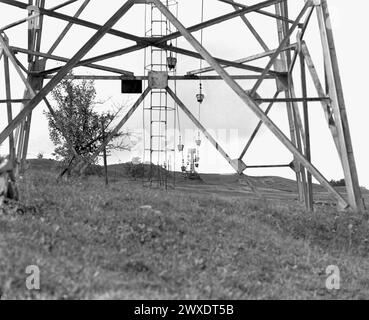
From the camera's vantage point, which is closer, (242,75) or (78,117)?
(242,75)

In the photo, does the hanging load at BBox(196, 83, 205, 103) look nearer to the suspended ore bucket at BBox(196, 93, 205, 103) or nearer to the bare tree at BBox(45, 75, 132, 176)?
the suspended ore bucket at BBox(196, 93, 205, 103)

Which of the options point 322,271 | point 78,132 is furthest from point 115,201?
point 78,132

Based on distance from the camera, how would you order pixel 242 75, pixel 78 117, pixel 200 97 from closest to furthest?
pixel 242 75 < pixel 200 97 < pixel 78 117

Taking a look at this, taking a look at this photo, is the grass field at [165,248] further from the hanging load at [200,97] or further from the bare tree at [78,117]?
the bare tree at [78,117]

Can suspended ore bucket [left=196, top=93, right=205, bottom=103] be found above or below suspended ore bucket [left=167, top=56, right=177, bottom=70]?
below

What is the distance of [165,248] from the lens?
8258mm

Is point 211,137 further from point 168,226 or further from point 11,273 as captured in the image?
point 11,273

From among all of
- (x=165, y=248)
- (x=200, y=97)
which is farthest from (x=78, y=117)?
(x=165, y=248)

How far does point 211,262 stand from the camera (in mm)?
7906

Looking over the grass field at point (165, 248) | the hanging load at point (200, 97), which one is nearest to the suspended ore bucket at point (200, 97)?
the hanging load at point (200, 97)

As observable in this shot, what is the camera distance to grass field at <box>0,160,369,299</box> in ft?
21.2

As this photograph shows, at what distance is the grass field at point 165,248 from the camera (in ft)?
21.2

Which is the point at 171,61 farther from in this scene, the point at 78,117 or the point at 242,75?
the point at 78,117

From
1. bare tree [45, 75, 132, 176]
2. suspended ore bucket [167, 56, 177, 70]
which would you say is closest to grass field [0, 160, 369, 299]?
suspended ore bucket [167, 56, 177, 70]
